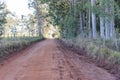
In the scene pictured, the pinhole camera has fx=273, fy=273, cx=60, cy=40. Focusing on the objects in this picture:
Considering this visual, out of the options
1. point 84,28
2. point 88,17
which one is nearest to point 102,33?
point 84,28

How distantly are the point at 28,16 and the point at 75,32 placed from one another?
4844 cm

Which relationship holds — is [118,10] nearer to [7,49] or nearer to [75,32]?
[7,49]

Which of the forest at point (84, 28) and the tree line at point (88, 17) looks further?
the tree line at point (88, 17)

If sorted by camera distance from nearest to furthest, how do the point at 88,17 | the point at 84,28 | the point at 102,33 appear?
the point at 102,33
the point at 84,28
the point at 88,17

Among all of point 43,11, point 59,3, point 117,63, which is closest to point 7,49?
point 117,63

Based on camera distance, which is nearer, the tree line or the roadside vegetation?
the roadside vegetation

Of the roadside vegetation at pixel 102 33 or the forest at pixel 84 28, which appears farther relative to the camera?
the forest at pixel 84 28

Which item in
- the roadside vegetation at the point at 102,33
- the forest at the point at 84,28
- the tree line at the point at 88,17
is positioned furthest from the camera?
the tree line at the point at 88,17

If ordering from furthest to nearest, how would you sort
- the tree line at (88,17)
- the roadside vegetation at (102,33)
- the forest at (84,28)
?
the tree line at (88,17) → the forest at (84,28) → the roadside vegetation at (102,33)

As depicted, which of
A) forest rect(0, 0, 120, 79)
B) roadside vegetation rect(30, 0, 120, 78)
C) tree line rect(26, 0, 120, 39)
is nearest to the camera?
roadside vegetation rect(30, 0, 120, 78)

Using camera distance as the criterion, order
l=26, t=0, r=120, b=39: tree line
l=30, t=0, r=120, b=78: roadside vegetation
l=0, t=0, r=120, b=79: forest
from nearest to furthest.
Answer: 1. l=30, t=0, r=120, b=78: roadside vegetation
2. l=0, t=0, r=120, b=79: forest
3. l=26, t=0, r=120, b=39: tree line

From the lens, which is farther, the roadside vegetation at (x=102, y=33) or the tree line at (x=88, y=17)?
the tree line at (x=88, y=17)

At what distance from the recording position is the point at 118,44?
52.1ft

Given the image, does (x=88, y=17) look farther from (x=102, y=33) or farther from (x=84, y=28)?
(x=102, y=33)
